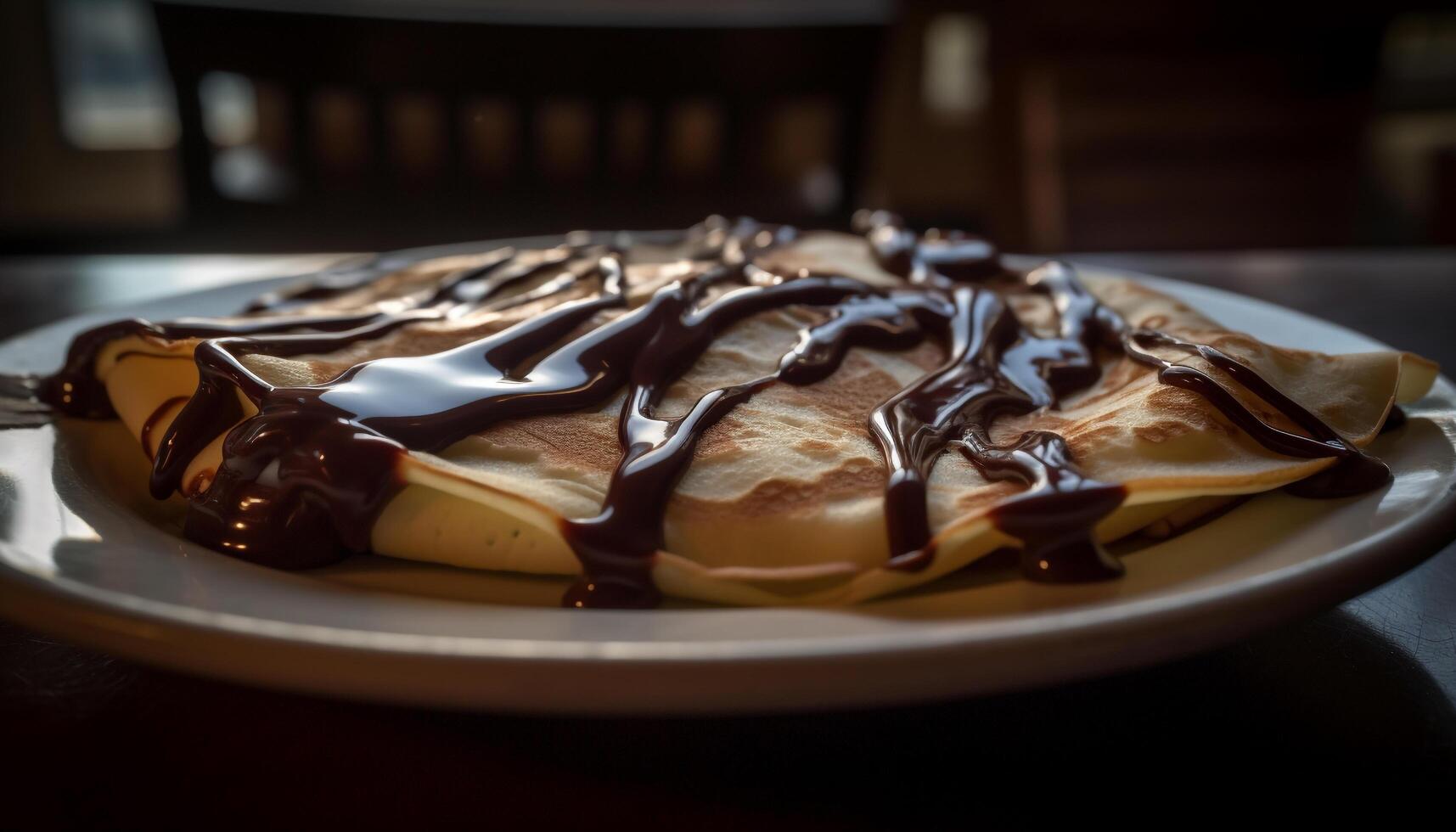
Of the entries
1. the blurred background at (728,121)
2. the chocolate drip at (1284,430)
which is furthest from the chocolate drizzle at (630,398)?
the blurred background at (728,121)

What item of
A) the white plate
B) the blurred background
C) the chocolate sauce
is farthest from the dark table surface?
the blurred background

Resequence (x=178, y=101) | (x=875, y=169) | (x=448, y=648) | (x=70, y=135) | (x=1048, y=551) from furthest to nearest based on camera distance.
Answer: (x=875, y=169)
(x=70, y=135)
(x=178, y=101)
(x=1048, y=551)
(x=448, y=648)

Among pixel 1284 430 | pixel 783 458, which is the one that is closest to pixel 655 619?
pixel 783 458

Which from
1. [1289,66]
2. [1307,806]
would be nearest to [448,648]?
[1307,806]

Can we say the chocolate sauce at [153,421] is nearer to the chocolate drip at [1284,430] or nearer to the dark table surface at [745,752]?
the dark table surface at [745,752]

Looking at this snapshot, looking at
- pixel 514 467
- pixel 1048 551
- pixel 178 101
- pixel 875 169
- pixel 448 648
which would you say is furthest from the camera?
pixel 875 169

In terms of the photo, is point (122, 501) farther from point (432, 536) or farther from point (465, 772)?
point (465, 772)

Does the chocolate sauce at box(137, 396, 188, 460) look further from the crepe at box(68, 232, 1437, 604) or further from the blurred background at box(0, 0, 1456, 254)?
the blurred background at box(0, 0, 1456, 254)

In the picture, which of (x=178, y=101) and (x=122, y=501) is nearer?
(x=122, y=501)
